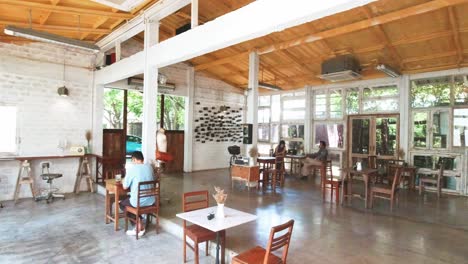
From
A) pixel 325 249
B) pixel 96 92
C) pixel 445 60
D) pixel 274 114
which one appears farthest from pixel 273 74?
pixel 325 249

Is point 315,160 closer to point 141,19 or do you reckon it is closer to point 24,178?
point 141,19

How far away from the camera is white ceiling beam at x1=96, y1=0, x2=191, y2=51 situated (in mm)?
5020

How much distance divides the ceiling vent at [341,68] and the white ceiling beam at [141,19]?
13.2ft

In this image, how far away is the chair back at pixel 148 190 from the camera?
418 cm

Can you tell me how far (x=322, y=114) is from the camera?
9984mm

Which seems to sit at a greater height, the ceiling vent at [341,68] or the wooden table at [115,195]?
the ceiling vent at [341,68]

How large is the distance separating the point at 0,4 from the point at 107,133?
13.0 ft

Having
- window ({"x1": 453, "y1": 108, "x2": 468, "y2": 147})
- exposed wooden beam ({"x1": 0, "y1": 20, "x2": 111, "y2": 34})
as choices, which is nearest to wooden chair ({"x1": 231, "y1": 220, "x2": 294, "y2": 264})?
exposed wooden beam ({"x1": 0, "y1": 20, "x2": 111, "y2": 34})

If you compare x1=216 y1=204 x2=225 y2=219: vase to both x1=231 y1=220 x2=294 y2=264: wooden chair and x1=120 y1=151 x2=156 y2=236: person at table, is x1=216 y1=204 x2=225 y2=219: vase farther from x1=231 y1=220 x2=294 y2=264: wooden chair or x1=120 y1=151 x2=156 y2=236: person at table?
x1=120 y1=151 x2=156 y2=236: person at table

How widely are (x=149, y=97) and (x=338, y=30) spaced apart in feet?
13.4

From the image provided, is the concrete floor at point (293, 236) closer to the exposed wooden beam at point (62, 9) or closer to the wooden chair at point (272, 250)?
the wooden chair at point (272, 250)

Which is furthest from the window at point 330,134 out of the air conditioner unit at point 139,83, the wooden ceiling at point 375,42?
the air conditioner unit at point 139,83

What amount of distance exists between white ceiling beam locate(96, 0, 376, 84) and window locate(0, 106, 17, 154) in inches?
147

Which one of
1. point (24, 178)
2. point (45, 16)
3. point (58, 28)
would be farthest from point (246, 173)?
point (45, 16)
